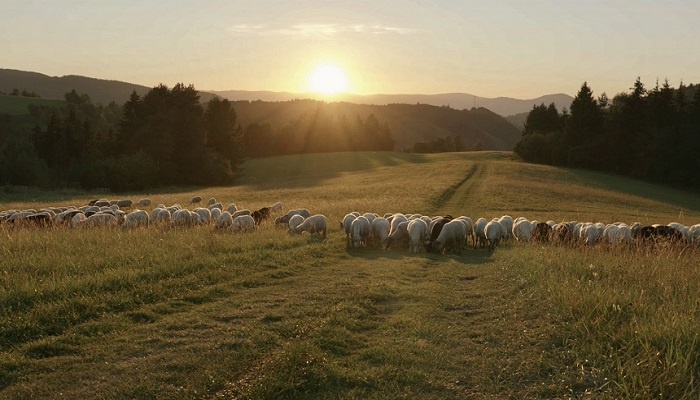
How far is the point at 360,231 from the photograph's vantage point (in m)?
19.5

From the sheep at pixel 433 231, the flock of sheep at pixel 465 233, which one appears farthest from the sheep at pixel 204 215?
the sheep at pixel 433 231

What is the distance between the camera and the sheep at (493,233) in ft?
64.4

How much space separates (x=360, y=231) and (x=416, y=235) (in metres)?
1.97

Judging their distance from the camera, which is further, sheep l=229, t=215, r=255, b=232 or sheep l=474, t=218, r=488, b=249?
sheep l=474, t=218, r=488, b=249

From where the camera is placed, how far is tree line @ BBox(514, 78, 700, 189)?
207ft

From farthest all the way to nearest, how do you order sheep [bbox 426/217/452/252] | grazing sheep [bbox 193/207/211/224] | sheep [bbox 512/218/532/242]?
grazing sheep [bbox 193/207/211/224]
sheep [bbox 512/218/532/242]
sheep [bbox 426/217/452/252]

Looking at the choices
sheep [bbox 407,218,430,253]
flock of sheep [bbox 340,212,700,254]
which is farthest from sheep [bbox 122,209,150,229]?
sheep [bbox 407,218,430,253]

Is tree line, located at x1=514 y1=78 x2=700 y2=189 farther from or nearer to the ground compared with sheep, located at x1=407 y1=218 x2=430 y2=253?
farther from the ground

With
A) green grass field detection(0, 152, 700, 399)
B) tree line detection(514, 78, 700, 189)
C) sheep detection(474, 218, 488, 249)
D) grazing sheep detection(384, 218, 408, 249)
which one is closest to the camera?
green grass field detection(0, 152, 700, 399)

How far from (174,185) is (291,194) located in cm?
2362

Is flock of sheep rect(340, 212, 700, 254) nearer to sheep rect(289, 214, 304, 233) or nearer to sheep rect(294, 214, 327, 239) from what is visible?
sheep rect(294, 214, 327, 239)

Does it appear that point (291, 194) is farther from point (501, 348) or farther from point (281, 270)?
point (501, 348)

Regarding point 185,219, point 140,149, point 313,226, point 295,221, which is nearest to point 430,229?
point 313,226

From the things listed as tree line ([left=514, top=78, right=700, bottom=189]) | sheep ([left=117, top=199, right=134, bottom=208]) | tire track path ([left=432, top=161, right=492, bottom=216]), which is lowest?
sheep ([left=117, top=199, right=134, bottom=208])
